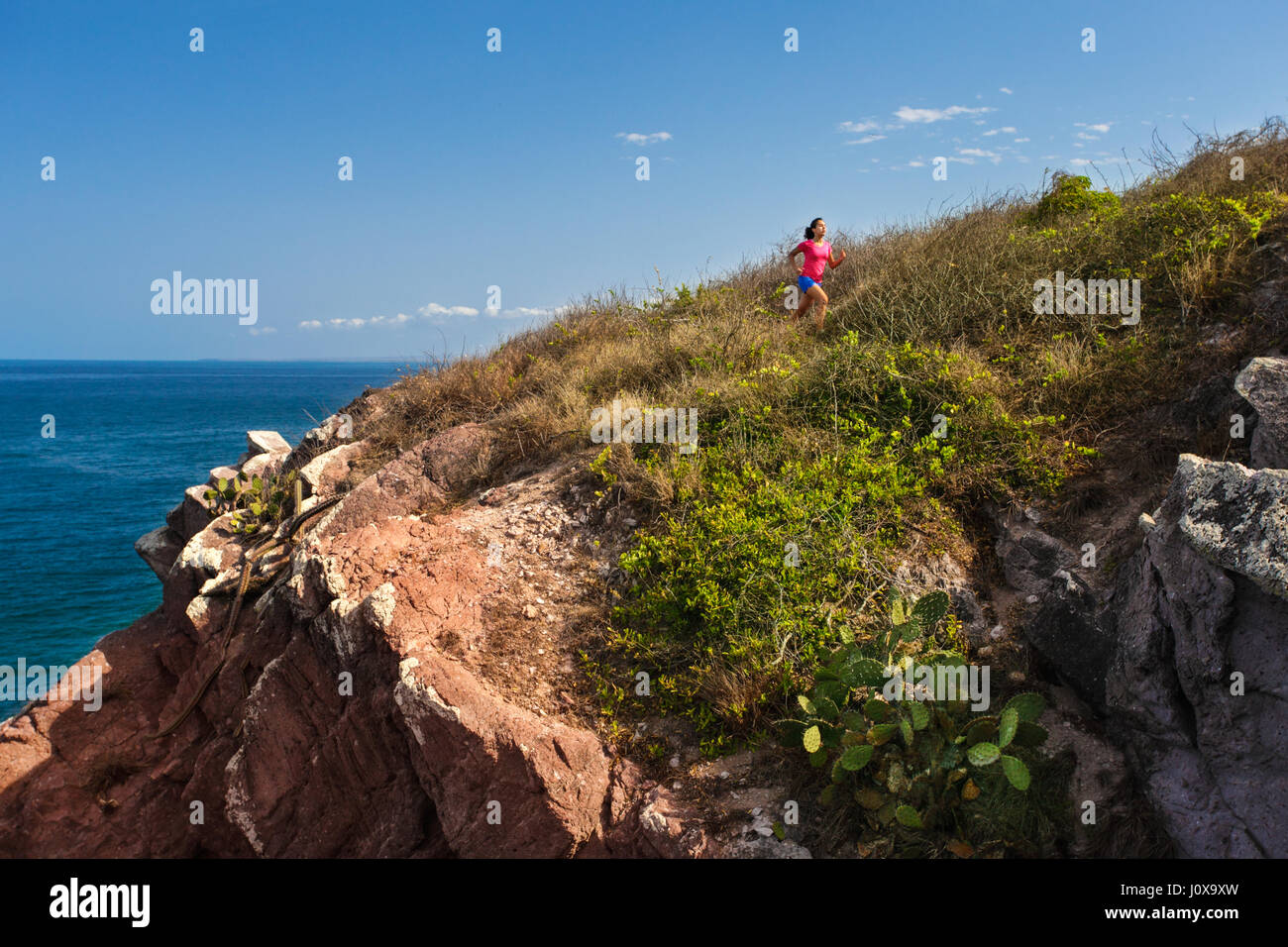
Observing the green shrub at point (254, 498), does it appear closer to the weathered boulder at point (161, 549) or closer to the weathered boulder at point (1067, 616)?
the weathered boulder at point (161, 549)

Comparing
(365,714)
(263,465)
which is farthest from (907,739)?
(263,465)

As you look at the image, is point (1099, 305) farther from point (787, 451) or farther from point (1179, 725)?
point (1179, 725)

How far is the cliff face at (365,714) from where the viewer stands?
417cm

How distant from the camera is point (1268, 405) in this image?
387 centimetres

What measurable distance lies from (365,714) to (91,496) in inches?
1608

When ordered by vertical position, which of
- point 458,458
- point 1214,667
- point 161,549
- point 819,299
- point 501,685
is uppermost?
point 819,299

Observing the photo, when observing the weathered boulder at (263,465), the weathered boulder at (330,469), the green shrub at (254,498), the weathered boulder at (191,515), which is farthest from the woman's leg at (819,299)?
the weathered boulder at (191,515)

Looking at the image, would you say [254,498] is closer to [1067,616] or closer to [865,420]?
[865,420]

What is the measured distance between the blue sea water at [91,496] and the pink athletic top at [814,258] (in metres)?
5.57

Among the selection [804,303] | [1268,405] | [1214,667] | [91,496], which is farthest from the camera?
[91,496]

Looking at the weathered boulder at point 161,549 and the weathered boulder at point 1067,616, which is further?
the weathered boulder at point 161,549

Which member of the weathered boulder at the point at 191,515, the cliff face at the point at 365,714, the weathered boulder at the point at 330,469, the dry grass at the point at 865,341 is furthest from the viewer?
the weathered boulder at the point at 191,515

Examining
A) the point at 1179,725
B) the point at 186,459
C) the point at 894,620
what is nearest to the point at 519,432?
the point at 894,620

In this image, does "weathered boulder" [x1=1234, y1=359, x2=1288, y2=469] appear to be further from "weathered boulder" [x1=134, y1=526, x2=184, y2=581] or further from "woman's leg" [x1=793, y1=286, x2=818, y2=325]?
"weathered boulder" [x1=134, y1=526, x2=184, y2=581]
